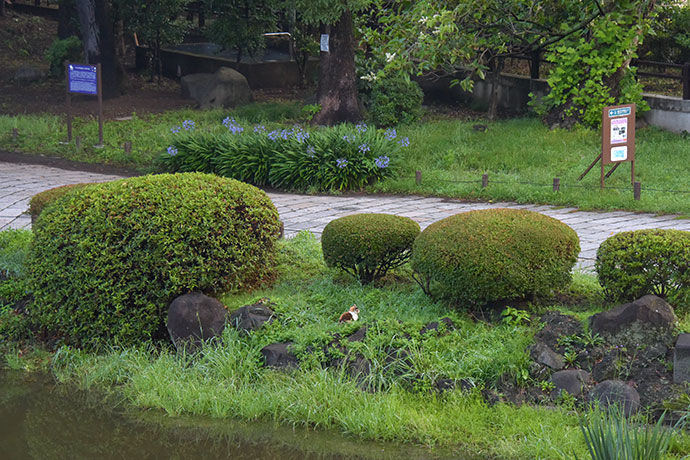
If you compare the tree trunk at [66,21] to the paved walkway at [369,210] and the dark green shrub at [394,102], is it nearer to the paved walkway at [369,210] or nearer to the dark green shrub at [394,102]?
the dark green shrub at [394,102]

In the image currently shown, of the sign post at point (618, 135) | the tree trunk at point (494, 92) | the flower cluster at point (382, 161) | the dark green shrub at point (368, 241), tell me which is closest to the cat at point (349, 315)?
the dark green shrub at point (368, 241)

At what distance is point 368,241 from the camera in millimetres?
6691

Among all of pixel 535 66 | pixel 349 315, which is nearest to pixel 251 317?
pixel 349 315

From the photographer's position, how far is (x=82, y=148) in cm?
1606

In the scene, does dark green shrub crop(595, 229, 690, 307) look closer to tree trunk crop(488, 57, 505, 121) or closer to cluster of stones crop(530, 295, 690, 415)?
cluster of stones crop(530, 295, 690, 415)

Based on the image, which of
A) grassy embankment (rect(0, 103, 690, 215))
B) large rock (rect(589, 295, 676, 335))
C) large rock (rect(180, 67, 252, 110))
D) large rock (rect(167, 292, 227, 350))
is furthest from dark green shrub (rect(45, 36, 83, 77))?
large rock (rect(589, 295, 676, 335))

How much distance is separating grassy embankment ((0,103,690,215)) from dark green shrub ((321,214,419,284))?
4787 millimetres

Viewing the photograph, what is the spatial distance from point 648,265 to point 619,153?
239 inches

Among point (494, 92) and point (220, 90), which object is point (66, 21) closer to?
point (220, 90)

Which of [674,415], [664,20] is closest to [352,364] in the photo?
[674,415]

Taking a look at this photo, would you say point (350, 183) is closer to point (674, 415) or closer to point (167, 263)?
point (167, 263)

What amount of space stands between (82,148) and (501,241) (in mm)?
12052

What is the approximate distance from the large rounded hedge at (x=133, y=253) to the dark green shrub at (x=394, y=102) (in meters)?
9.97

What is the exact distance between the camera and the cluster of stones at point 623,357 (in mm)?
5094
